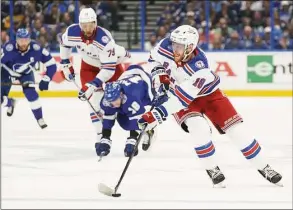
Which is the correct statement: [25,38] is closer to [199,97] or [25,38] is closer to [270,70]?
[199,97]

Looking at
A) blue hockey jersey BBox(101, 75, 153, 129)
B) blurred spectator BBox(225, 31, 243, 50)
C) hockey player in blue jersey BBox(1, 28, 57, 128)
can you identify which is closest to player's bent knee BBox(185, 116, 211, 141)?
blue hockey jersey BBox(101, 75, 153, 129)

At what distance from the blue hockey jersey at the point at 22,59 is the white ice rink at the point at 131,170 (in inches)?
22.3

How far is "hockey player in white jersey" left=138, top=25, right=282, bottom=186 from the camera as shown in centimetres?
509

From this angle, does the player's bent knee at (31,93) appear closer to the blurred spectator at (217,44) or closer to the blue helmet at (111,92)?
the blue helmet at (111,92)

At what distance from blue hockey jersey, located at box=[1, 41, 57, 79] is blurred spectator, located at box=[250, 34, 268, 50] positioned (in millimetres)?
4232

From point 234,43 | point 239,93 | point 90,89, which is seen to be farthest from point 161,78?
point 234,43

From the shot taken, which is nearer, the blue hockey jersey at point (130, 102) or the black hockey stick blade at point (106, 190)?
the black hockey stick blade at point (106, 190)

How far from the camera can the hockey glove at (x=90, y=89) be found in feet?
22.5

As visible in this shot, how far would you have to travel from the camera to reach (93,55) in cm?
717

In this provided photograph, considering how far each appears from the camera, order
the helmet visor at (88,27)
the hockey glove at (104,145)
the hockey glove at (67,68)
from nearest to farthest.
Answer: the hockey glove at (104,145)
the helmet visor at (88,27)
the hockey glove at (67,68)

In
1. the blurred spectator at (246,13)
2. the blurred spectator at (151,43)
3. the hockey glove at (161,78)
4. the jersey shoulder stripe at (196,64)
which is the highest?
the jersey shoulder stripe at (196,64)

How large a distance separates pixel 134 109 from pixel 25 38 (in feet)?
7.69

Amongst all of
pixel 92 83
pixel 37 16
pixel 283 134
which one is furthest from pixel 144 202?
pixel 37 16

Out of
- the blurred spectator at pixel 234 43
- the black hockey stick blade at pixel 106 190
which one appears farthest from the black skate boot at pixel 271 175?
the blurred spectator at pixel 234 43
